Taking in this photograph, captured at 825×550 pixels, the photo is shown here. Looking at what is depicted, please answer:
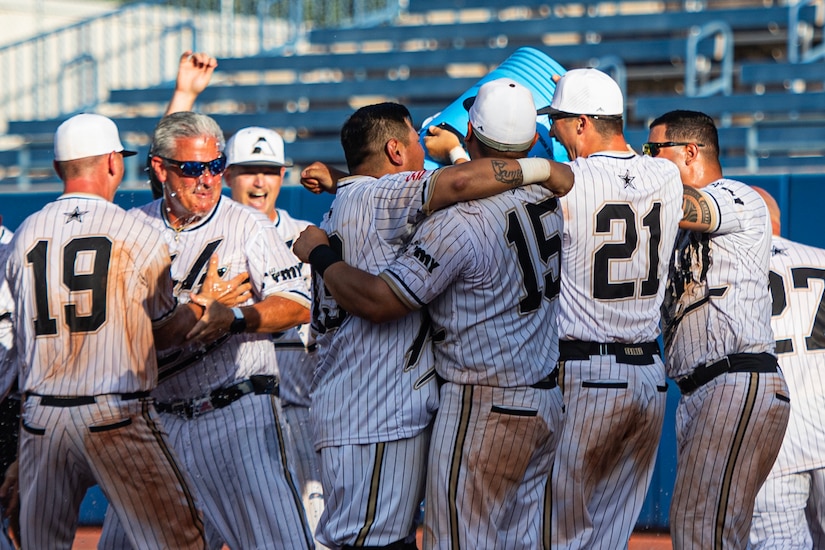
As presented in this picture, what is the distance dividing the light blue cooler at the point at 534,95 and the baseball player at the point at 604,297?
0.65 meters

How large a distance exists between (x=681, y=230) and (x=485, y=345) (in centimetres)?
155

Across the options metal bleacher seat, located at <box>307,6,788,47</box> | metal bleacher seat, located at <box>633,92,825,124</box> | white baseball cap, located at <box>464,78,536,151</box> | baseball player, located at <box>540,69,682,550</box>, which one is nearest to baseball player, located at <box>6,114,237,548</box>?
white baseball cap, located at <box>464,78,536,151</box>

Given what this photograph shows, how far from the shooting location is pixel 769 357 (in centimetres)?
479

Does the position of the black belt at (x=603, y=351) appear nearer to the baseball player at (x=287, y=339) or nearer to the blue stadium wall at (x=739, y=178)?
the baseball player at (x=287, y=339)

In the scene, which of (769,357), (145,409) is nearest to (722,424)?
(769,357)

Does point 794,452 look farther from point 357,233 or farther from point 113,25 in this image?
point 113,25

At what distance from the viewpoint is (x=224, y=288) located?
4.74 metres

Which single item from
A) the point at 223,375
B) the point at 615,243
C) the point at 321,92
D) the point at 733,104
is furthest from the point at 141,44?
the point at 615,243

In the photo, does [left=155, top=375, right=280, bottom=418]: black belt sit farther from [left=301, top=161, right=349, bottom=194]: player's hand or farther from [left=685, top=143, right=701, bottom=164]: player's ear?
[left=685, top=143, right=701, bottom=164]: player's ear

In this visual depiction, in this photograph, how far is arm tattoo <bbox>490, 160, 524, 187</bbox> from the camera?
383 cm

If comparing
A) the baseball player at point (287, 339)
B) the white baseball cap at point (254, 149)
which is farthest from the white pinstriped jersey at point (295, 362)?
the white baseball cap at point (254, 149)

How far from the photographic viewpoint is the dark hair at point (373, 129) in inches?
158

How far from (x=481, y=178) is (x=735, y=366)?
5.20ft

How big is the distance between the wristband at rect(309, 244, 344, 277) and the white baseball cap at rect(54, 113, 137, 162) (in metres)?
1.06
